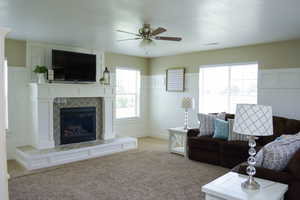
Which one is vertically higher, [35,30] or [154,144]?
[35,30]

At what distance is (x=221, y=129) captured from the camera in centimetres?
466

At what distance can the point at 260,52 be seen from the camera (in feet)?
16.8

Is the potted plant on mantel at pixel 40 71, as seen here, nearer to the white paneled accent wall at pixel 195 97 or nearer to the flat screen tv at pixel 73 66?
the flat screen tv at pixel 73 66

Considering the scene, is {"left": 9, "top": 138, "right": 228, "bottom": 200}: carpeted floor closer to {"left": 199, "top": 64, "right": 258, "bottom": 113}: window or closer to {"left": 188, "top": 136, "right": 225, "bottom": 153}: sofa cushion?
{"left": 188, "top": 136, "right": 225, "bottom": 153}: sofa cushion

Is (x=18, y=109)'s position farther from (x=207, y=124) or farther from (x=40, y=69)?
(x=207, y=124)

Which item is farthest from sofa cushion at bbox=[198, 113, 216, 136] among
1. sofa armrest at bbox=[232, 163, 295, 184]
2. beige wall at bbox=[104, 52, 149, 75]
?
beige wall at bbox=[104, 52, 149, 75]

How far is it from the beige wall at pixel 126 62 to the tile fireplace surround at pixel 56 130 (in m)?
0.96

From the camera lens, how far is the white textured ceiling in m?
2.82

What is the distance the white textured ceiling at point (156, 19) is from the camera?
2.82 m

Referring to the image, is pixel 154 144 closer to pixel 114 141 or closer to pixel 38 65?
pixel 114 141

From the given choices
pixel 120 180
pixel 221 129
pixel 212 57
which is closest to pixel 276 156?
pixel 221 129

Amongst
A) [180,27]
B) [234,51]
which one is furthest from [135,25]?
[234,51]

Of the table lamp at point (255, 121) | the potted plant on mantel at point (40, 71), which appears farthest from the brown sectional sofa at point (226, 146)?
the potted plant on mantel at point (40, 71)

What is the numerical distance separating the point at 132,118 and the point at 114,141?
153 centimetres
